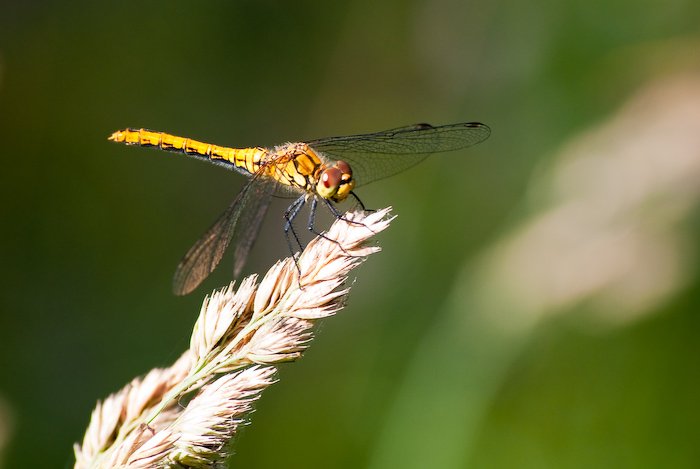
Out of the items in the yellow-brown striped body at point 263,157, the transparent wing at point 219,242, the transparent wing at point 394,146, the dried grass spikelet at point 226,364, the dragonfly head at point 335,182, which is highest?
the transparent wing at point 394,146

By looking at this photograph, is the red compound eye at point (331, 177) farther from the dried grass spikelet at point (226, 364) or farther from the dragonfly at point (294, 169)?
the dried grass spikelet at point (226, 364)

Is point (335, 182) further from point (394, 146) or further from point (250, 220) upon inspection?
point (394, 146)

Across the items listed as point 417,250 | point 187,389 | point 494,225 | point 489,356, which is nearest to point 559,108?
point 494,225

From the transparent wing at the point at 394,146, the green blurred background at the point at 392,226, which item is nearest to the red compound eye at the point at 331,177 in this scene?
the transparent wing at the point at 394,146

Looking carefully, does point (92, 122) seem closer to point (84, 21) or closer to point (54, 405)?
point (84, 21)

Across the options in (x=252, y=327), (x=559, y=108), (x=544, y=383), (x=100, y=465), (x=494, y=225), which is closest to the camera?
(x=100, y=465)

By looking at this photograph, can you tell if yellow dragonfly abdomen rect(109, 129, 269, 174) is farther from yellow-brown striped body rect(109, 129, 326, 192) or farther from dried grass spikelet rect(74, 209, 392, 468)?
dried grass spikelet rect(74, 209, 392, 468)
